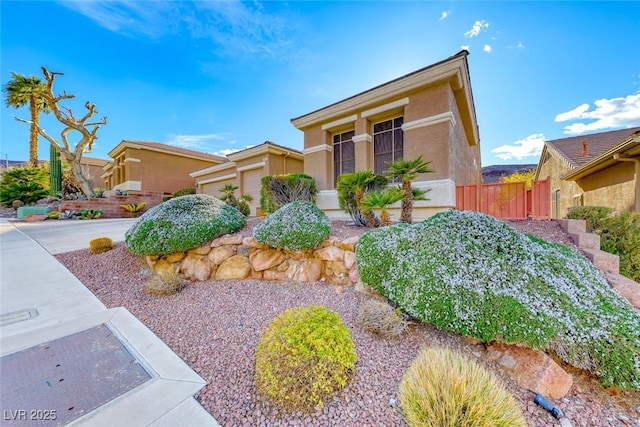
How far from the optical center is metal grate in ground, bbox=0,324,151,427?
6.06 feet

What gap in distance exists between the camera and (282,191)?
8.17 m

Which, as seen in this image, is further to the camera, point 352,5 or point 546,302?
point 352,5

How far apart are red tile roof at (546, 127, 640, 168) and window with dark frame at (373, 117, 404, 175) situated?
9.48 meters

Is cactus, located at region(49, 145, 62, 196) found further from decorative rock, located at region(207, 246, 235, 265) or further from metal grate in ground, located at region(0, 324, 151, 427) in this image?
metal grate in ground, located at region(0, 324, 151, 427)

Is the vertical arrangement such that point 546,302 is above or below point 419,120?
below

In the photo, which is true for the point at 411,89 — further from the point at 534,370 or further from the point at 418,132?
the point at 534,370

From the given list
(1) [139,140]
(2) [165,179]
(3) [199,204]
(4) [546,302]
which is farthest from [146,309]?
(1) [139,140]

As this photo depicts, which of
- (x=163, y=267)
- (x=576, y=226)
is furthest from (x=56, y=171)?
(x=576, y=226)

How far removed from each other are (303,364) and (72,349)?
2703mm

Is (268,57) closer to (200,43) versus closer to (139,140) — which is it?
(200,43)

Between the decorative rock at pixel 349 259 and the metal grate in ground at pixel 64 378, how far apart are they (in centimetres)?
291

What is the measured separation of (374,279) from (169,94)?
11619 mm

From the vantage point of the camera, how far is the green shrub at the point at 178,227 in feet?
15.3

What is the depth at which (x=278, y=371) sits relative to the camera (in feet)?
6.41
